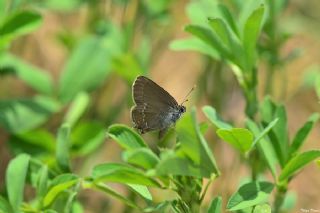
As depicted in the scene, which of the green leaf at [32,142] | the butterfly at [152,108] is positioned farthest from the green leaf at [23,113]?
the butterfly at [152,108]

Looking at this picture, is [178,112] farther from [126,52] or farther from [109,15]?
[109,15]

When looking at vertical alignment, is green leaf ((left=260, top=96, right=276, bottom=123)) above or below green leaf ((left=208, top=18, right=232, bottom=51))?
below

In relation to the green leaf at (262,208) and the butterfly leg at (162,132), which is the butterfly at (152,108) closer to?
the butterfly leg at (162,132)

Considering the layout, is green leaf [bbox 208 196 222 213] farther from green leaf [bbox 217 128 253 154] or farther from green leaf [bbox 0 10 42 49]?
green leaf [bbox 0 10 42 49]

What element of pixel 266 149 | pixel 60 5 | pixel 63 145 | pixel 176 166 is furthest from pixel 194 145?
pixel 60 5

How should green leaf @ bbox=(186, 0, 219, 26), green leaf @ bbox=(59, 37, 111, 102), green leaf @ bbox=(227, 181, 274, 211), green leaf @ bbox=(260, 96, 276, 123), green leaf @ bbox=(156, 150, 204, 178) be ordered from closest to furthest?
green leaf @ bbox=(156, 150, 204, 178), green leaf @ bbox=(227, 181, 274, 211), green leaf @ bbox=(260, 96, 276, 123), green leaf @ bbox=(186, 0, 219, 26), green leaf @ bbox=(59, 37, 111, 102)

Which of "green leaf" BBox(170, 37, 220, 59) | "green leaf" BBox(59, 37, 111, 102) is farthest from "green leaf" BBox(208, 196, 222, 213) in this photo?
"green leaf" BBox(59, 37, 111, 102)
